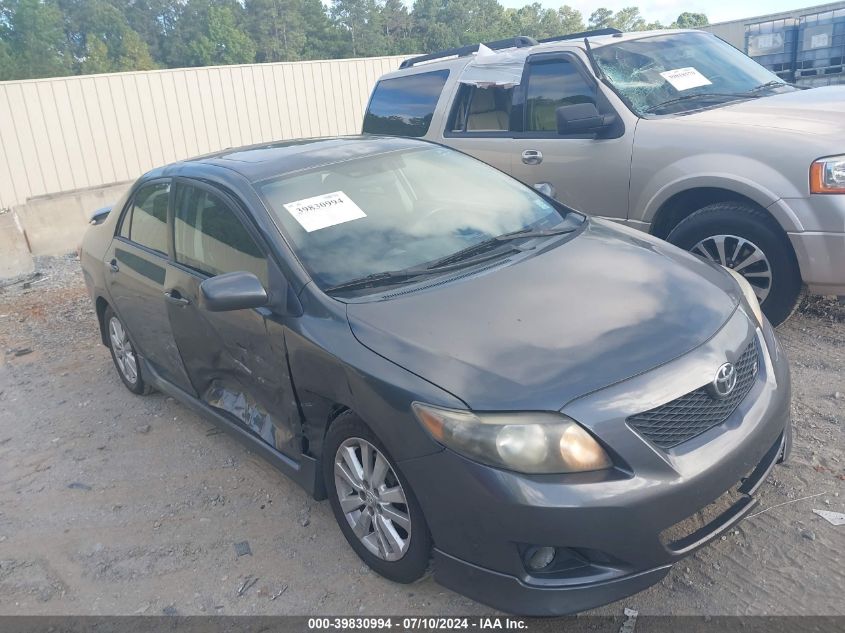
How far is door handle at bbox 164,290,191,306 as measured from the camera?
3.89 meters

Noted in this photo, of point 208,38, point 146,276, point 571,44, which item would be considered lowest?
point 146,276

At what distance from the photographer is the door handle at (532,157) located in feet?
18.4

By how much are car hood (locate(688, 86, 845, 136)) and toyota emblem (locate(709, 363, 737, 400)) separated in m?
2.38

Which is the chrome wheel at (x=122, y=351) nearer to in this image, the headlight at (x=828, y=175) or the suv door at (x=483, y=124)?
the suv door at (x=483, y=124)

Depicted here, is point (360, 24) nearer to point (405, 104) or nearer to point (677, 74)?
point (405, 104)

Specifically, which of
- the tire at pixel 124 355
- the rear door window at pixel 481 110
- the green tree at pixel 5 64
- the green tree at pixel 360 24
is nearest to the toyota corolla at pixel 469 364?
the tire at pixel 124 355

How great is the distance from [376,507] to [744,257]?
2.97 meters

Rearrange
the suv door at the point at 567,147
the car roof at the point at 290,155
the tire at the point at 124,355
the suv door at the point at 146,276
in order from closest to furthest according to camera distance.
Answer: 1. the car roof at the point at 290,155
2. the suv door at the point at 146,276
3. the tire at the point at 124,355
4. the suv door at the point at 567,147

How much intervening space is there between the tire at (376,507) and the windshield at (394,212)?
0.67 m

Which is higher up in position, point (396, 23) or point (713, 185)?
point (396, 23)

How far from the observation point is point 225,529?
3551mm

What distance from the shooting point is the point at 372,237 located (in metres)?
3.45

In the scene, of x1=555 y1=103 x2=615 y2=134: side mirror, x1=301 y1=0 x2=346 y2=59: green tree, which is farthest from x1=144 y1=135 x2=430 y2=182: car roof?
x1=301 y1=0 x2=346 y2=59: green tree

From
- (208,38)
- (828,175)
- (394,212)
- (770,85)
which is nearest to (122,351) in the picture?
(394,212)
